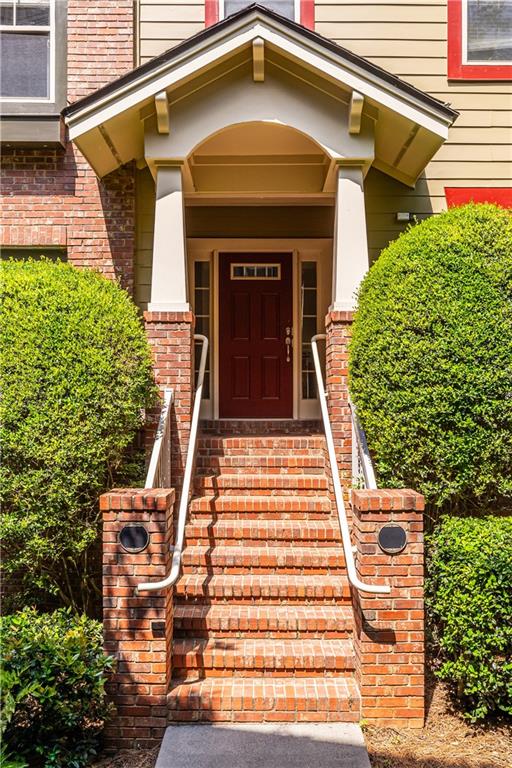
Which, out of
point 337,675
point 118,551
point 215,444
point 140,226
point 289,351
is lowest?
point 337,675

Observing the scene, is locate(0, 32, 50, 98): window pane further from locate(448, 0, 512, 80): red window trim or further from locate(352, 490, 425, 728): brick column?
locate(352, 490, 425, 728): brick column

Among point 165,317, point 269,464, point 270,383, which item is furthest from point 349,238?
point 270,383

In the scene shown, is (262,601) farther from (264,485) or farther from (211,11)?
(211,11)

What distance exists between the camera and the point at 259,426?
6.99 meters

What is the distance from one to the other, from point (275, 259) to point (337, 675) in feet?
16.5

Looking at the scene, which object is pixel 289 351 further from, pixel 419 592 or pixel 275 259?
pixel 419 592

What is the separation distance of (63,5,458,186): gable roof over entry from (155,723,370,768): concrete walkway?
4846mm

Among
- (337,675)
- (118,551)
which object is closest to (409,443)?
(337,675)

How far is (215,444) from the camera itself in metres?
6.21

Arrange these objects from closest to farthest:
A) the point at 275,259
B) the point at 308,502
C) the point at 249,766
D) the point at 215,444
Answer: the point at 249,766, the point at 308,502, the point at 215,444, the point at 275,259

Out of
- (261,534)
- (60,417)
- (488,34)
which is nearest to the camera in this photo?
(60,417)

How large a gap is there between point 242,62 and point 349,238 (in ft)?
6.16

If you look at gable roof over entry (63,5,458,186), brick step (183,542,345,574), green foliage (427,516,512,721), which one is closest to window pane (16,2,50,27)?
gable roof over entry (63,5,458,186)

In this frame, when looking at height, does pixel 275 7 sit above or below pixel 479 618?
above
